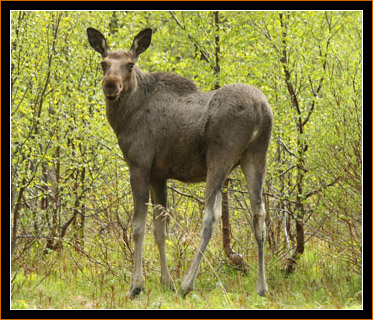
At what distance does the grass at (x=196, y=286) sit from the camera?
279 inches

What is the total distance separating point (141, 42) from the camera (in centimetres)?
794

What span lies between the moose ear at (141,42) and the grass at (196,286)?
310 centimetres

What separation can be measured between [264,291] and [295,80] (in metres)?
3.48

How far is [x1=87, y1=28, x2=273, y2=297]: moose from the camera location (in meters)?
7.30

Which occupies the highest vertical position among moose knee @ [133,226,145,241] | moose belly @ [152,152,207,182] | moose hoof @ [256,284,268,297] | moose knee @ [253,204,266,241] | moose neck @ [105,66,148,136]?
moose neck @ [105,66,148,136]

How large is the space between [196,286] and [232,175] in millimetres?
2427

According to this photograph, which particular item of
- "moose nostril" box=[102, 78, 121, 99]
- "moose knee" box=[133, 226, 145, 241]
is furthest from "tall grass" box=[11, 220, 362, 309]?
"moose nostril" box=[102, 78, 121, 99]

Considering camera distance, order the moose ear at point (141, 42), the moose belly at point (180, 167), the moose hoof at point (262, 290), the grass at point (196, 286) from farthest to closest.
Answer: the moose ear at point (141, 42) < the moose belly at point (180, 167) < the moose hoof at point (262, 290) < the grass at point (196, 286)

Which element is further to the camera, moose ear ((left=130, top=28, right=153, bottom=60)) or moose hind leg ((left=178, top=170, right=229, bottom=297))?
moose ear ((left=130, top=28, right=153, bottom=60))

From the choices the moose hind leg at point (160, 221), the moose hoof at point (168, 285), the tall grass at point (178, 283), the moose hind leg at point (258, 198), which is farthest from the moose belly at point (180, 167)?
the moose hoof at point (168, 285)

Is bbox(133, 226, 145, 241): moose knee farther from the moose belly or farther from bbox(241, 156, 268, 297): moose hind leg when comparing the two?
bbox(241, 156, 268, 297): moose hind leg

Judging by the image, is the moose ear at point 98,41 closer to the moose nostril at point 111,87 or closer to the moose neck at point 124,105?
the moose neck at point 124,105

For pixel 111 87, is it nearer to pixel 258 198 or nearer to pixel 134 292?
pixel 258 198

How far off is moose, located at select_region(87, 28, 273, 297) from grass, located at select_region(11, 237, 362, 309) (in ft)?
1.07
